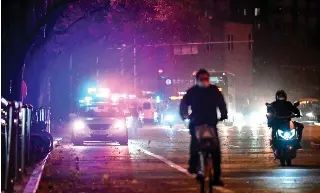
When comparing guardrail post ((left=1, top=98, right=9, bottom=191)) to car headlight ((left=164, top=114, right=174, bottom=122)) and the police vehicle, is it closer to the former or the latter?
the police vehicle

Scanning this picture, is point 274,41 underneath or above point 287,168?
above

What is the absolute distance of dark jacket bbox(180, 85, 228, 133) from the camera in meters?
12.4

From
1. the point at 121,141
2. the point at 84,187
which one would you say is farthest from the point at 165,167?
the point at 121,141

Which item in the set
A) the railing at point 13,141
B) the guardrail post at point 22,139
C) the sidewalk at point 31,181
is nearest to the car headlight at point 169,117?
the sidewalk at point 31,181

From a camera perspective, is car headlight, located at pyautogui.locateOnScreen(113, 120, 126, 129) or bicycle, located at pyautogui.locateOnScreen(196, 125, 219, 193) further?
car headlight, located at pyautogui.locateOnScreen(113, 120, 126, 129)

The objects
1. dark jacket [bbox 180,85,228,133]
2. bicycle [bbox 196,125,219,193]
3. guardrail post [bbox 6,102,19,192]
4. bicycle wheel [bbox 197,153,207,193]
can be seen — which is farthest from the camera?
guardrail post [bbox 6,102,19,192]

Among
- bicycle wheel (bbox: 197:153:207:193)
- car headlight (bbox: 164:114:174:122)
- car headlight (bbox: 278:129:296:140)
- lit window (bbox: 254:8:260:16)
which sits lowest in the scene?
bicycle wheel (bbox: 197:153:207:193)

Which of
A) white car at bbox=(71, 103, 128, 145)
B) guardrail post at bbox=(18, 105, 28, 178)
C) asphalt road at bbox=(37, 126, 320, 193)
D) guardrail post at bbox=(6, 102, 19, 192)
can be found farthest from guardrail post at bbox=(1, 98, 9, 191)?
white car at bbox=(71, 103, 128, 145)

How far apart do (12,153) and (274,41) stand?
94.4 metres

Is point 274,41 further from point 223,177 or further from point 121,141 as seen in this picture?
point 223,177

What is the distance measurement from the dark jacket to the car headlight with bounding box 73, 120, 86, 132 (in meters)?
17.9

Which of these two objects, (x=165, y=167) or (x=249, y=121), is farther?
(x=249, y=121)

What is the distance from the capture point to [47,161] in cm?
2203

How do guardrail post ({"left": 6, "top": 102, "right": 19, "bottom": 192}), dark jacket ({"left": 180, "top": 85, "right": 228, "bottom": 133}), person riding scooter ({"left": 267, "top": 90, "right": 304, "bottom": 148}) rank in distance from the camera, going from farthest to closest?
person riding scooter ({"left": 267, "top": 90, "right": 304, "bottom": 148}) → guardrail post ({"left": 6, "top": 102, "right": 19, "bottom": 192}) → dark jacket ({"left": 180, "top": 85, "right": 228, "bottom": 133})
